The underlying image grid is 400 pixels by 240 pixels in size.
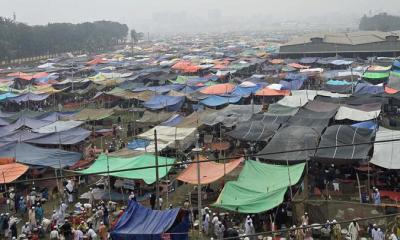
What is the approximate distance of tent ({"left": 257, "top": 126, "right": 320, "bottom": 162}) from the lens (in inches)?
589

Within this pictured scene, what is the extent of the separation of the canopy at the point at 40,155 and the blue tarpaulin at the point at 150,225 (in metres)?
6.25

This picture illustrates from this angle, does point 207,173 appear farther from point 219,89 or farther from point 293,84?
point 293,84

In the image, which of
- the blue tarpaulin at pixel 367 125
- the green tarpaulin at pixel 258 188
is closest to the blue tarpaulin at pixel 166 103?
the blue tarpaulin at pixel 367 125

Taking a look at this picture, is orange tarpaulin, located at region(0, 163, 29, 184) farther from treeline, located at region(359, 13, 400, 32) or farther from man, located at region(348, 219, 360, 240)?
treeline, located at region(359, 13, 400, 32)

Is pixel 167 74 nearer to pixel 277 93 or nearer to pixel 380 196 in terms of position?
pixel 277 93

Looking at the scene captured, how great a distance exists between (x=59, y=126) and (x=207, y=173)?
9450 mm

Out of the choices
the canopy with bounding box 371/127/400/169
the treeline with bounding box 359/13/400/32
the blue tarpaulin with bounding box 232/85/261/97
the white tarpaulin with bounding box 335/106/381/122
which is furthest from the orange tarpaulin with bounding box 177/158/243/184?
the treeline with bounding box 359/13/400/32

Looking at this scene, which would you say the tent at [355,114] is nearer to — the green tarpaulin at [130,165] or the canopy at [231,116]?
the canopy at [231,116]

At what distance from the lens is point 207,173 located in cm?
1436

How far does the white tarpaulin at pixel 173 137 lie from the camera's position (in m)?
17.8

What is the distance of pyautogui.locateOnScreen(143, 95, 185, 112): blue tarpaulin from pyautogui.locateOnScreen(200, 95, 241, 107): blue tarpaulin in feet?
4.72

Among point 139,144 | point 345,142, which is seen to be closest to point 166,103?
point 139,144

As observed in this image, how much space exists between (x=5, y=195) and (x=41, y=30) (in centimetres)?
6577

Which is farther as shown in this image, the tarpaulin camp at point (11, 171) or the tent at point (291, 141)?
the tent at point (291, 141)
